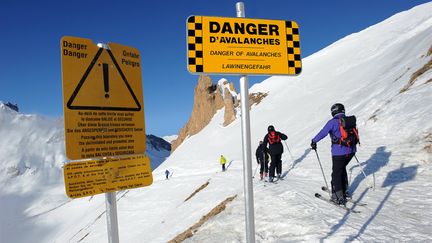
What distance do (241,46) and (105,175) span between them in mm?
2460

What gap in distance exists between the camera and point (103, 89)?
3998 millimetres

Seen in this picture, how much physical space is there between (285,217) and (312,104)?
46865 mm

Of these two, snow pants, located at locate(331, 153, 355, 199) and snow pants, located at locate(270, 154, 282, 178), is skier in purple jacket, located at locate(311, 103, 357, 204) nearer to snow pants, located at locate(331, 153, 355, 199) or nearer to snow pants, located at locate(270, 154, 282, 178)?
snow pants, located at locate(331, 153, 355, 199)

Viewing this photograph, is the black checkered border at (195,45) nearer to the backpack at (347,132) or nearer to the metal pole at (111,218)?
the metal pole at (111,218)

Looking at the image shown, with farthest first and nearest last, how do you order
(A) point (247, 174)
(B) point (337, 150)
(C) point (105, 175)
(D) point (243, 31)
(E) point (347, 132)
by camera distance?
1. (B) point (337, 150)
2. (E) point (347, 132)
3. (D) point (243, 31)
4. (A) point (247, 174)
5. (C) point (105, 175)

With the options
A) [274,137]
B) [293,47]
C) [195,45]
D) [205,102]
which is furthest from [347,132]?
[205,102]

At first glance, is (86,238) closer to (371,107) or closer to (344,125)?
(371,107)

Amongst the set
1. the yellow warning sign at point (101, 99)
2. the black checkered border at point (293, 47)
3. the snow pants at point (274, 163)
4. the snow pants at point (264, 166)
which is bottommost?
the snow pants at point (264, 166)

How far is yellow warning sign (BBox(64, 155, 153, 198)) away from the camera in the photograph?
3711 mm

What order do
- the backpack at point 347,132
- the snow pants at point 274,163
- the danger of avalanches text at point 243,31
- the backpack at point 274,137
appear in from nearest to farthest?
the danger of avalanches text at point 243,31 < the backpack at point 347,132 < the backpack at point 274,137 < the snow pants at point 274,163

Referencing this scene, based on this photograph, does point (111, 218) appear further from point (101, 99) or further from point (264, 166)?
point (264, 166)

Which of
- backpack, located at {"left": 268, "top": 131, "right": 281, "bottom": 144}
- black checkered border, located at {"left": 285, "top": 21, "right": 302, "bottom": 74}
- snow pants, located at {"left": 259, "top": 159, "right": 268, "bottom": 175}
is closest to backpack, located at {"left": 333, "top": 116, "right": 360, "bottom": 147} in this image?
black checkered border, located at {"left": 285, "top": 21, "right": 302, "bottom": 74}

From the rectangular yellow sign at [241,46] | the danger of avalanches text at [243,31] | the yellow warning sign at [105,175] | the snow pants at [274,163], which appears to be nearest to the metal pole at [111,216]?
the yellow warning sign at [105,175]

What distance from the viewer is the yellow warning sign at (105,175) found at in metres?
3.71
